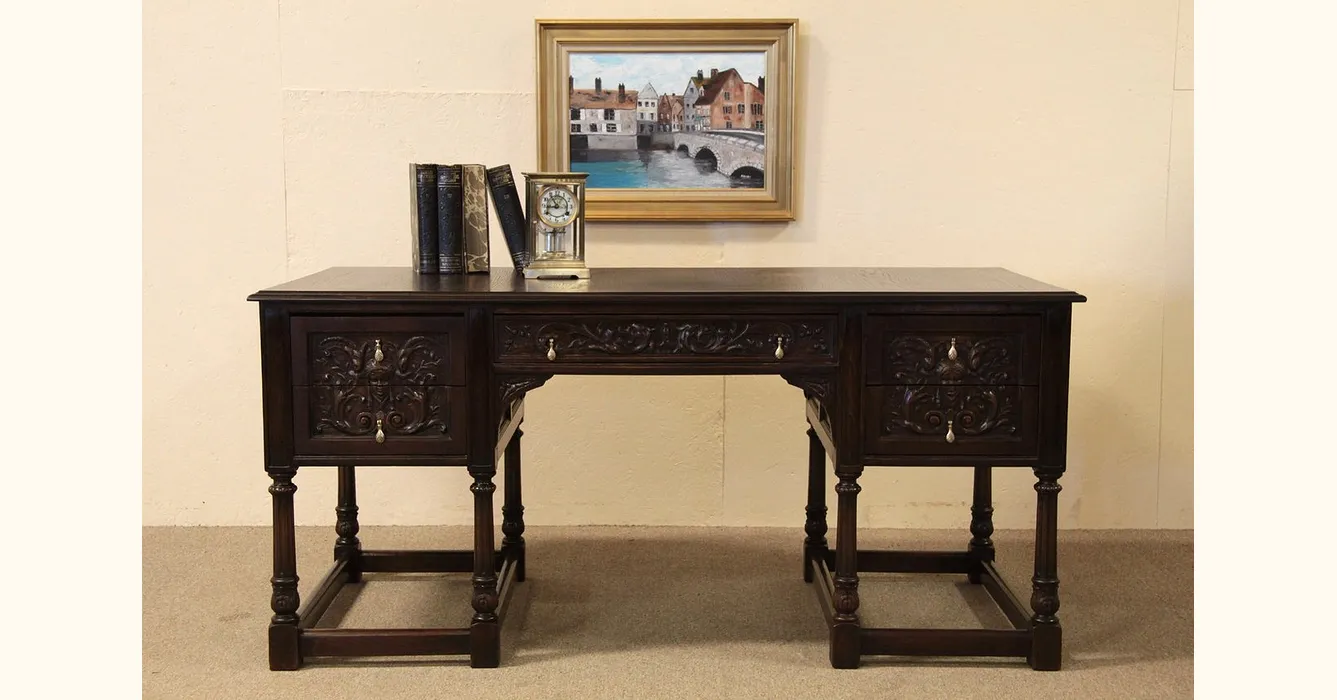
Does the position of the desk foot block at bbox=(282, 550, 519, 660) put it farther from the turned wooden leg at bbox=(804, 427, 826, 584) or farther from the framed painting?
the framed painting

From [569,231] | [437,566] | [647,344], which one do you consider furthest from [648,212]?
[437,566]

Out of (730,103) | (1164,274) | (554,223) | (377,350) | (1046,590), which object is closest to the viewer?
(377,350)

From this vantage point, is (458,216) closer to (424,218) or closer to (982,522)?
(424,218)

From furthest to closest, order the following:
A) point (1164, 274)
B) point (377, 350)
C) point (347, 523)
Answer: point (1164, 274)
point (347, 523)
point (377, 350)

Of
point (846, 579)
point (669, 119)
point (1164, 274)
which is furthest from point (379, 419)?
point (1164, 274)

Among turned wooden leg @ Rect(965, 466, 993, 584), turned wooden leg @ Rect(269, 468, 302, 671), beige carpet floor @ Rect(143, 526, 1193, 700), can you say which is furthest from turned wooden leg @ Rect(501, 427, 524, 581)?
turned wooden leg @ Rect(965, 466, 993, 584)

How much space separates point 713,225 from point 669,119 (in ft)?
1.23

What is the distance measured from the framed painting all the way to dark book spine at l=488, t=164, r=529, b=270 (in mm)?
654

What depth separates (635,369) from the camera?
2719mm

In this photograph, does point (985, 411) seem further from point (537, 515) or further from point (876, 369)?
point (537, 515)

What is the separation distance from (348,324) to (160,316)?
147cm

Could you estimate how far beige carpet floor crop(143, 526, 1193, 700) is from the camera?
2689 millimetres

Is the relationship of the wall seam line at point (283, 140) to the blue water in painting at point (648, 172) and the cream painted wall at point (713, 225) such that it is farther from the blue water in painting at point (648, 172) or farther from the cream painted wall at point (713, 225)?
the blue water in painting at point (648, 172)

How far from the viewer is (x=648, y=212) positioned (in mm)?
3705
